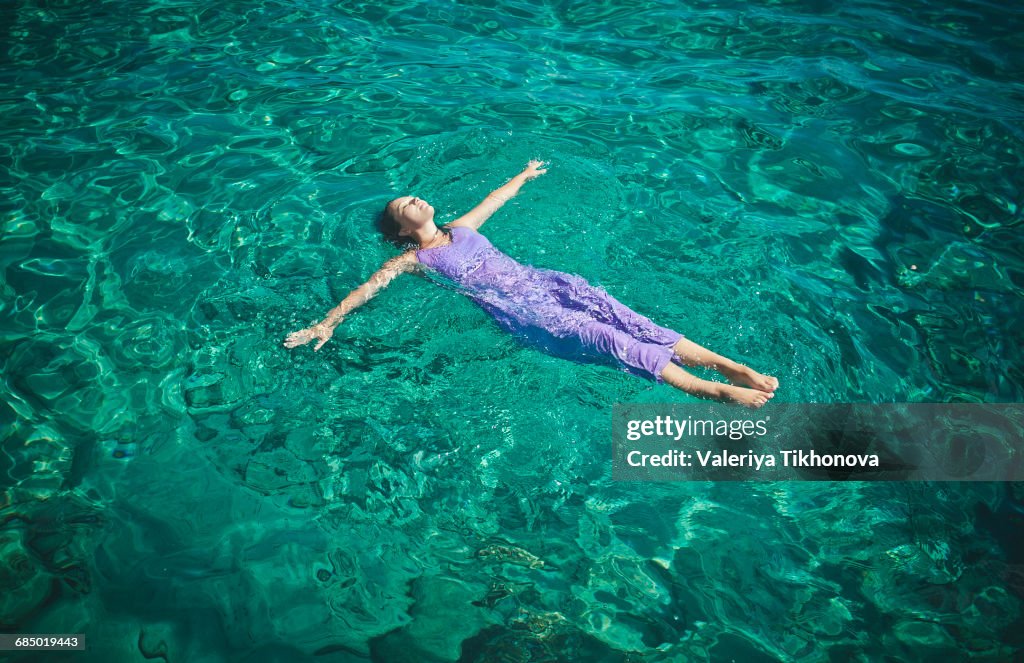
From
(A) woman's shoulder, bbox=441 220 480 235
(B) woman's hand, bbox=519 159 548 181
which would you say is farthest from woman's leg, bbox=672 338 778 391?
(B) woman's hand, bbox=519 159 548 181

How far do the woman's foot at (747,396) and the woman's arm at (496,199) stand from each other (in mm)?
2712

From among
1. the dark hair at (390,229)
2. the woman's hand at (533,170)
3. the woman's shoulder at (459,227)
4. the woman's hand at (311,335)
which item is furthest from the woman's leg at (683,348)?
the woman's hand at (311,335)

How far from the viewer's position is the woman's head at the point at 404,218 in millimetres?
5387

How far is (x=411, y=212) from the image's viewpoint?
5.38 metres

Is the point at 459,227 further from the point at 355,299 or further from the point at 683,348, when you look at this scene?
the point at 683,348

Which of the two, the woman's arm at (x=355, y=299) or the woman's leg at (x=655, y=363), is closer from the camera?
the woman's leg at (x=655, y=363)

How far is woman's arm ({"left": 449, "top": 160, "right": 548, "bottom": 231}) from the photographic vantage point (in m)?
5.90

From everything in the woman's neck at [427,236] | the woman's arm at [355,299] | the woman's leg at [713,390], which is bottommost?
the woman's arm at [355,299]

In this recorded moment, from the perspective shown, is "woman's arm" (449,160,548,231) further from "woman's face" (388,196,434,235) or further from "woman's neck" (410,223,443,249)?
"woman's face" (388,196,434,235)

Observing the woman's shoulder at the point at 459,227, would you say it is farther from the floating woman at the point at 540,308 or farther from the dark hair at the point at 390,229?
the dark hair at the point at 390,229

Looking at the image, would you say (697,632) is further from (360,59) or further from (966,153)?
(360,59)

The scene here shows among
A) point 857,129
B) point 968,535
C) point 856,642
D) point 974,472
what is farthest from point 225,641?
point 857,129

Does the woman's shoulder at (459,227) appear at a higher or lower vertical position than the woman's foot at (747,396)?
higher

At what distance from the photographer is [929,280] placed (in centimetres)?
561
